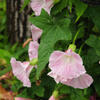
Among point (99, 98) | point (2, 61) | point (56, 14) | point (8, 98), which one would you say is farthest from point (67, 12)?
point (2, 61)

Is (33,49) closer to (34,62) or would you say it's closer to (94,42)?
(34,62)

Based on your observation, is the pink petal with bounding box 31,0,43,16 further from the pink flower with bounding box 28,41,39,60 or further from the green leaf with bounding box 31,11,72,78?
the pink flower with bounding box 28,41,39,60

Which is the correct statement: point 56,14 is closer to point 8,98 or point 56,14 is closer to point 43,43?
point 43,43

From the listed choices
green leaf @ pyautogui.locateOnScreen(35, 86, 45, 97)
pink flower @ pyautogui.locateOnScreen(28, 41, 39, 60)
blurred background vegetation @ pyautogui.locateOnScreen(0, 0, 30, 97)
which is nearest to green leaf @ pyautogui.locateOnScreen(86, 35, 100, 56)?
pink flower @ pyautogui.locateOnScreen(28, 41, 39, 60)

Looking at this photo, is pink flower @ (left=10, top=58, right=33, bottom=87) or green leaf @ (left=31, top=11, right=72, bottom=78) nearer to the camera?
green leaf @ (left=31, top=11, right=72, bottom=78)

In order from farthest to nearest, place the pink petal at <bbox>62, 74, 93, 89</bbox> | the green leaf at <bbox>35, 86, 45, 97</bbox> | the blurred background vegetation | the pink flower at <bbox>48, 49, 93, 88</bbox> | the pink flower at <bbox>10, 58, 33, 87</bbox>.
→ the blurred background vegetation → the green leaf at <bbox>35, 86, 45, 97</bbox> → the pink flower at <bbox>10, 58, 33, 87</bbox> → the pink petal at <bbox>62, 74, 93, 89</bbox> → the pink flower at <bbox>48, 49, 93, 88</bbox>

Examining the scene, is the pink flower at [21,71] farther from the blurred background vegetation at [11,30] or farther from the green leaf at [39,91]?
the blurred background vegetation at [11,30]
